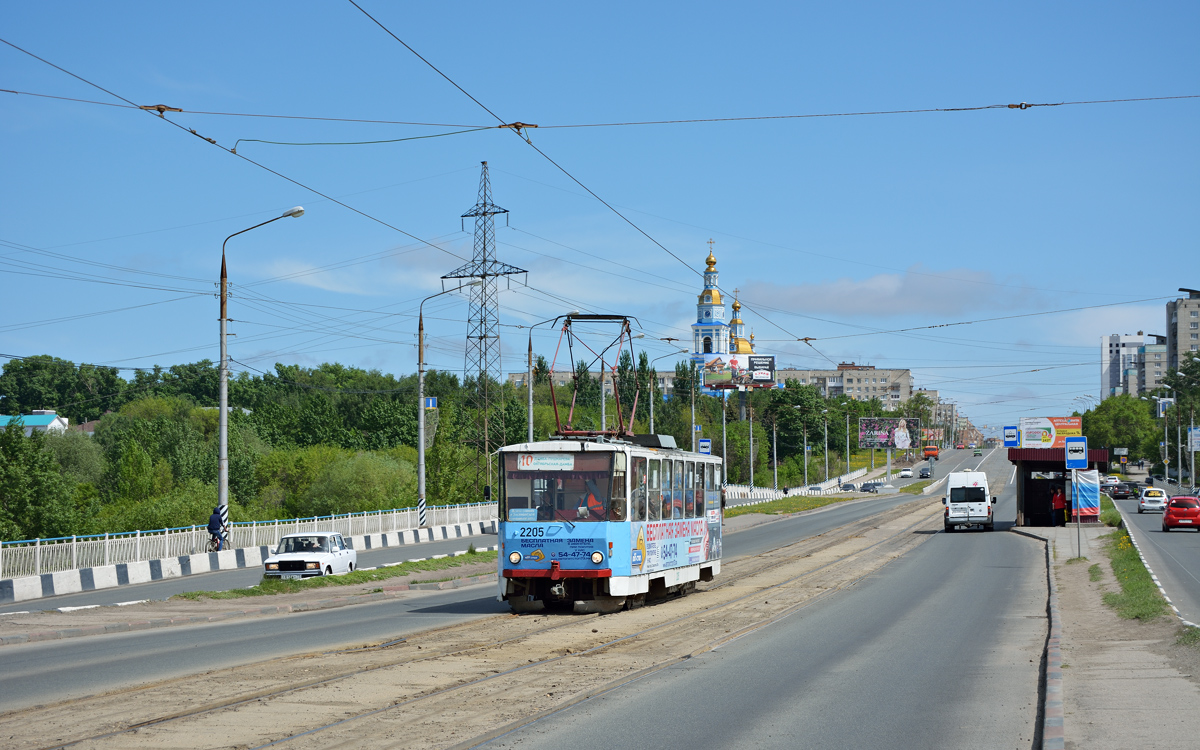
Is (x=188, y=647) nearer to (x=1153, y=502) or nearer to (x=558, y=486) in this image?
(x=558, y=486)

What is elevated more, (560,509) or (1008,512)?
(560,509)

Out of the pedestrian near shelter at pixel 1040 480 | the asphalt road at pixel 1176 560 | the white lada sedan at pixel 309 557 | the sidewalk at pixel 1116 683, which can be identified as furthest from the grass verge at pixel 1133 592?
the pedestrian near shelter at pixel 1040 480

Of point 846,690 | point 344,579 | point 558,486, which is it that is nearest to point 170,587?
point 344,579

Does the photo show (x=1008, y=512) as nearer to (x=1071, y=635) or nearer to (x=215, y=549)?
(x=215, y=549)

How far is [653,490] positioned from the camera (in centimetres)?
2016

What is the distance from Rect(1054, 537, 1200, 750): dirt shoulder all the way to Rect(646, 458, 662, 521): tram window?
277 inches

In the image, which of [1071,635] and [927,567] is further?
[927,567]

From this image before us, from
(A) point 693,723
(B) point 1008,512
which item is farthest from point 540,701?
(B) point 1008,512

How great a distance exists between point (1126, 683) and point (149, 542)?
2551 cm

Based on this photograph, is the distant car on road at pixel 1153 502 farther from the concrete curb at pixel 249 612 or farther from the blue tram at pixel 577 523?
the blue tram at pixel 577 523

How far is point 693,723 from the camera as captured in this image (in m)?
9.12

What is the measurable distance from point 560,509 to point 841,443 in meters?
168

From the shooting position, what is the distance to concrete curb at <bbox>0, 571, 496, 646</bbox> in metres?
16.4

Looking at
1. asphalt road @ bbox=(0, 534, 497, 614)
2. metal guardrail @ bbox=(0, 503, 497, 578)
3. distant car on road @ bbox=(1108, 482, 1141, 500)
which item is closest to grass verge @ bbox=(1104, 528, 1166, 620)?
asphalt road @ bbox=(0, 534, 497, 614)
